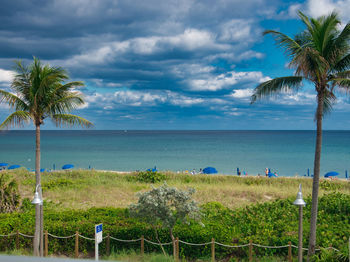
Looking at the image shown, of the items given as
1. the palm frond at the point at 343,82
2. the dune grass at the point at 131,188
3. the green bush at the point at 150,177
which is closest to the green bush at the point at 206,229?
the dune grass at the point at 131,188

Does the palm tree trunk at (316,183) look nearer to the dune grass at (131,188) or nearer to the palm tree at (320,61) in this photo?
the palm tree at (320,61)

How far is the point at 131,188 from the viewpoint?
30094 mm

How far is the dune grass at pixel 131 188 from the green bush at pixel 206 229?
392 cm

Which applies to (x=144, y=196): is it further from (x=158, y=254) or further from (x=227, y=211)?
(x=227, y=211)

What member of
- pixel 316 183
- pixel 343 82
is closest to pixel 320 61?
pixel 343 82

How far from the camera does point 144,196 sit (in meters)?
13.3

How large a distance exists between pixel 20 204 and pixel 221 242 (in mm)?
15669

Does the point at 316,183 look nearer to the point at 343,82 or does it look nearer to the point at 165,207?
the point at 343,82

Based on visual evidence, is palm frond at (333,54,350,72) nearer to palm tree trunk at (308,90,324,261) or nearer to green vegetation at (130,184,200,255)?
palm tree trunk at (308,90,324,261)

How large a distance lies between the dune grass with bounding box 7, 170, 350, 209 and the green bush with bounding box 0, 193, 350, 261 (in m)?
3.92

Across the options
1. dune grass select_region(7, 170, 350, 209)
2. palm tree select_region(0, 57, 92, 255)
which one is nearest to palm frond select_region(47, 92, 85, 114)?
palm tree select_region(0, 57, 92, 255)

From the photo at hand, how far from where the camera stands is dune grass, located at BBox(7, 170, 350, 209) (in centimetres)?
2522

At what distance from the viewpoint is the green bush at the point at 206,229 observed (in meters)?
14.3

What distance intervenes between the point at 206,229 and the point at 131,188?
631 inches
